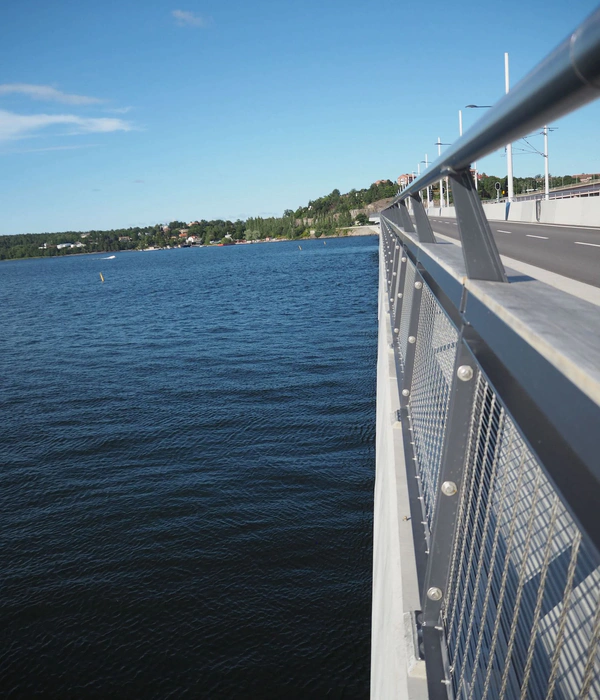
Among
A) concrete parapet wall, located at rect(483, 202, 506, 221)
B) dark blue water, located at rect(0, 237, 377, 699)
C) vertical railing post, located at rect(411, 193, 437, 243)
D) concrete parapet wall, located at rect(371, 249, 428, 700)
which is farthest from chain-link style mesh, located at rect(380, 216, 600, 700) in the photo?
concrete parapet wall, located at rect(483, 202, 506, 221)

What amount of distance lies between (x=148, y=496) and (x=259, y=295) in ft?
109

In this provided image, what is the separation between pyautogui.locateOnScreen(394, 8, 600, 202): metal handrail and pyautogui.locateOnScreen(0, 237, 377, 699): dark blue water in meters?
6.45

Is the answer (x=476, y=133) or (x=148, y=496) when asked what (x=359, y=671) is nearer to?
(x=148, y=496)

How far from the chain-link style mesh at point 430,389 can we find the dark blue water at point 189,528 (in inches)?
154

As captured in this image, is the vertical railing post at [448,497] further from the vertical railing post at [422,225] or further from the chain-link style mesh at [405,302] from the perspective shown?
the chain-link style mesh at [405,302]

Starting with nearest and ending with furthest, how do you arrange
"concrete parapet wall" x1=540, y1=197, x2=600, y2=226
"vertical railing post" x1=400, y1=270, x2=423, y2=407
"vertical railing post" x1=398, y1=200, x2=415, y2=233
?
1. "vertical railing post" x1=400, y1=270, x2=423, y2=407
2. "vertical railing post" x1=398, y1=200, x2=415, y2=233
3. "concrete parapet wall" x1=540, y1=197, x2=600, y2=226

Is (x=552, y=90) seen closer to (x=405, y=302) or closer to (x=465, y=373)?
(x=465, y=373)

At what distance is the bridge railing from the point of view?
89cm

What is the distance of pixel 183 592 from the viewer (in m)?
7.92

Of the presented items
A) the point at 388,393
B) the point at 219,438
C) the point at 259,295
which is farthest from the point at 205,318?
the point at 388,393

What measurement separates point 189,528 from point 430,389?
6.65 meters

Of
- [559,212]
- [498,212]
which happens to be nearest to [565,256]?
[559,212]

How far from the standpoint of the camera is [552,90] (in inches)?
37.0

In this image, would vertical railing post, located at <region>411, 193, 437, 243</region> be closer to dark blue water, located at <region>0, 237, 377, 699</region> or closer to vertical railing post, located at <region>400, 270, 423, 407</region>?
vertical railing post, located at <region>400, 270, 423, 407</region>
